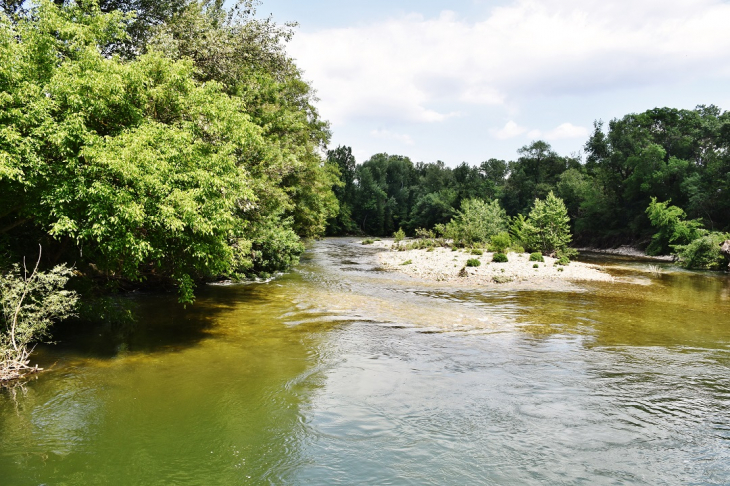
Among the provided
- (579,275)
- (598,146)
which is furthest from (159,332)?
(598,146)

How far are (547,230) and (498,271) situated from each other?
13602 mm

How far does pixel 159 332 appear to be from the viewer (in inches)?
485

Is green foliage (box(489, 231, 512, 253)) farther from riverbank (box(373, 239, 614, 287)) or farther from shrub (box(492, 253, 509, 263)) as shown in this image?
shrub (box(492, 253, 509, 263))

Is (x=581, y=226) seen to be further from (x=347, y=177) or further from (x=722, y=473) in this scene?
(x=722, y=473)

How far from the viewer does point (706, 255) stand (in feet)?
102

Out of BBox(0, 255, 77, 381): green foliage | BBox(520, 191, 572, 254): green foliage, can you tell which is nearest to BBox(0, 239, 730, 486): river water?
BBox(0, 255, 77, 381): green foliage

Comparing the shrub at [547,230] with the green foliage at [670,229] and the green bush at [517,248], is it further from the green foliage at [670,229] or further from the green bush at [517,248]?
the green foliage at [670,229]

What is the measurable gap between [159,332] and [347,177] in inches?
3191

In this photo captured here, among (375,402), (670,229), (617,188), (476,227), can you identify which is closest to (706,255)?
(670,229)

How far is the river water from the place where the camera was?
5.79 meters

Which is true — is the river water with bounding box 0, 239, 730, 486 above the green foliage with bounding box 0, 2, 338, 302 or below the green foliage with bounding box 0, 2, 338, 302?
below

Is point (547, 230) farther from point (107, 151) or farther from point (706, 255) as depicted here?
point (107, 151)

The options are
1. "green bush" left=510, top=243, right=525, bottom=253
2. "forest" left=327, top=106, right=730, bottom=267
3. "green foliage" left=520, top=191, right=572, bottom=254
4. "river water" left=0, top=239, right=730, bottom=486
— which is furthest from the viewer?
"forest" left=327, top=106, right=730, bottom=267

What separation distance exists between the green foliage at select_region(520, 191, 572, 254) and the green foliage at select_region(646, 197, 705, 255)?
37.2 ft
